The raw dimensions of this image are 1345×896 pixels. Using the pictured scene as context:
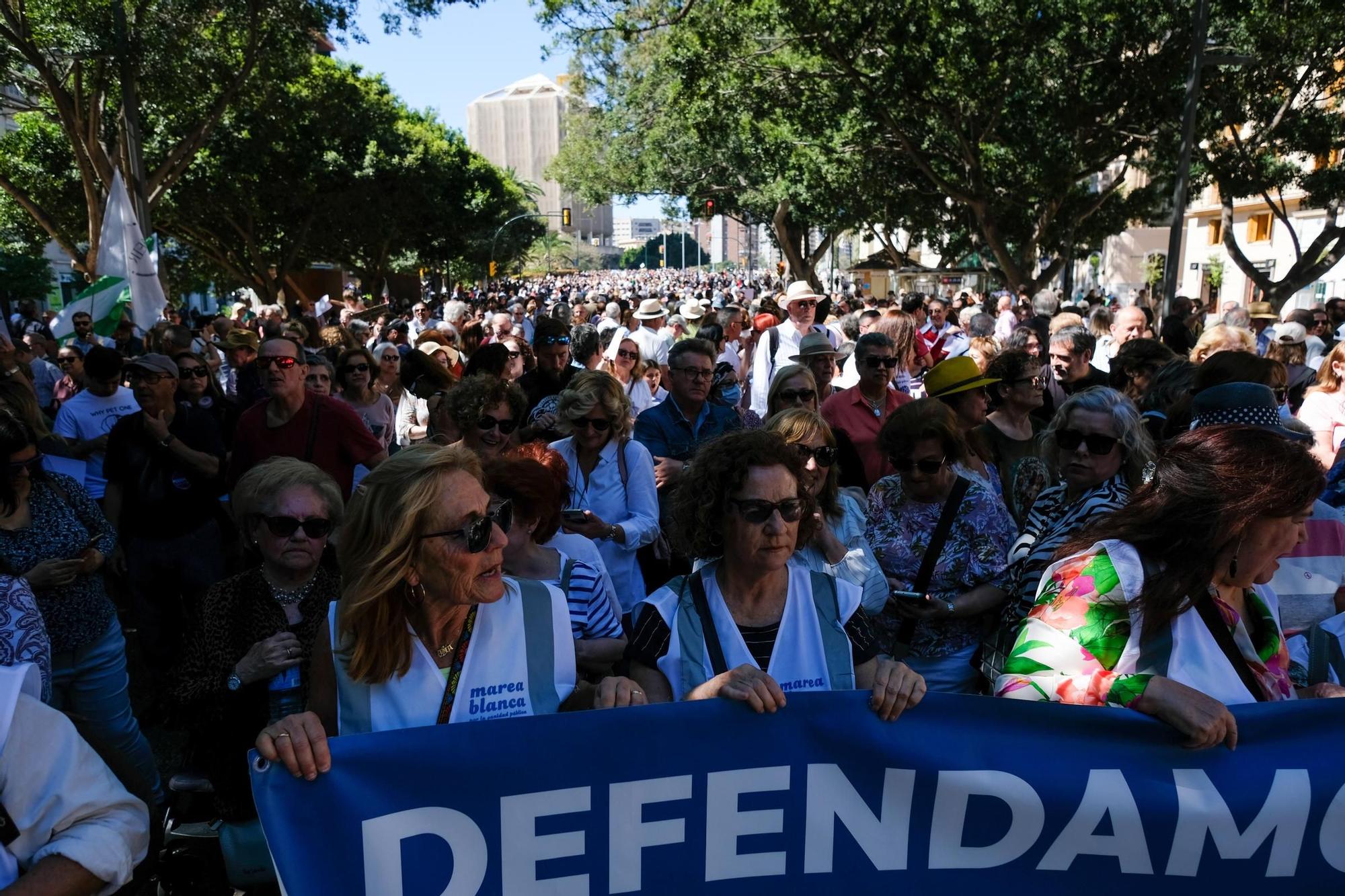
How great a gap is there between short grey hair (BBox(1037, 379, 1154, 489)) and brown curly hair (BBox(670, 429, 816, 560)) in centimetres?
143

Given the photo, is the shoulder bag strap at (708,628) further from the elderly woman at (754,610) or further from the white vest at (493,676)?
the white vest at (493,676)

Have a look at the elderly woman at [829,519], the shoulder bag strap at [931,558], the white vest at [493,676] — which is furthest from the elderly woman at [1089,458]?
the white vest at [493,676]

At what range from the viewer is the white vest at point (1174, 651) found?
2381 mm

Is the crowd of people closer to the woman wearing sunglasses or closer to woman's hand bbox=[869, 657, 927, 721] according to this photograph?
woman's hand bbox=[869, 657, 927, 721]

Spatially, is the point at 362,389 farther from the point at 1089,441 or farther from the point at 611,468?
the point at 1089,441

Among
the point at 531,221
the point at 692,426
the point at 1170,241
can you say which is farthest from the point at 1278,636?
the point at 531,221

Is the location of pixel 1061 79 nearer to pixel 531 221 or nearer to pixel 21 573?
pixel 21 573

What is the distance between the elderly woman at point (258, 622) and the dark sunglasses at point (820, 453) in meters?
1.66

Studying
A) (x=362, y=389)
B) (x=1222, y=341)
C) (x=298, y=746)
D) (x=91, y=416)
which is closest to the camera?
(x=298, y=746)

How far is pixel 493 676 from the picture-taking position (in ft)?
8.43

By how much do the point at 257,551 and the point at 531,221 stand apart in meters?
64.8

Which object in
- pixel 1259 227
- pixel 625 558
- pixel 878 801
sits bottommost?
pixel 878 801

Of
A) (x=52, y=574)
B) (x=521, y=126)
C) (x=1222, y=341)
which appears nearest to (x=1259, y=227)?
(x=1222, y=341)

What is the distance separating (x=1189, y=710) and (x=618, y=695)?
123 cm
